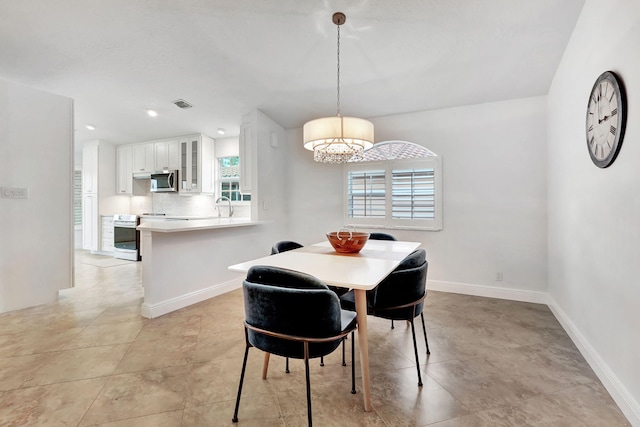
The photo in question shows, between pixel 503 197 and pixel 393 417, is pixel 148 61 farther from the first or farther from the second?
pixel 503 197

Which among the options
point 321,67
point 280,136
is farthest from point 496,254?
point 280,136

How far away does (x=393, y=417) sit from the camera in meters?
1.50

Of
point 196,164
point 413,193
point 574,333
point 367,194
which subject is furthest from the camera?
point 196,164

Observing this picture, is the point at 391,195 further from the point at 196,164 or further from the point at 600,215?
the point at 196,164

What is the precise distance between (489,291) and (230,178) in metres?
4.60

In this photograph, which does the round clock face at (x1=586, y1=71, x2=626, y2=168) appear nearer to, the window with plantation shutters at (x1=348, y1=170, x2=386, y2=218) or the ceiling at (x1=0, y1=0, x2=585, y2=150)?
the ceiling at (x1=0, y1=0, x2=585, y2=150)

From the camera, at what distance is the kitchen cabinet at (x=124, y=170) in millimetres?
6031

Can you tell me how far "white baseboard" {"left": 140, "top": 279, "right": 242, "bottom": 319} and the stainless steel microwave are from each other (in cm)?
275

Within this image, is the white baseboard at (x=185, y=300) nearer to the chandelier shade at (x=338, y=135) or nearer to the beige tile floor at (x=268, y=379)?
the beige tile floor at (x=268, y=379)

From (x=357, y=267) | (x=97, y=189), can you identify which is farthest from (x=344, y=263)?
(x=97, y=189)

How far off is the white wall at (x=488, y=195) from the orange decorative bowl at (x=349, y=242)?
6.13ft

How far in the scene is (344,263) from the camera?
6.14 feet

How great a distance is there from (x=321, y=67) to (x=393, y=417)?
9.87 feet

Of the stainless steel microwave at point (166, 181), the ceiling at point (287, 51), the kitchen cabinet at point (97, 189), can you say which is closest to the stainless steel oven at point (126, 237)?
the kitchen cabinet at point (97, 189)
